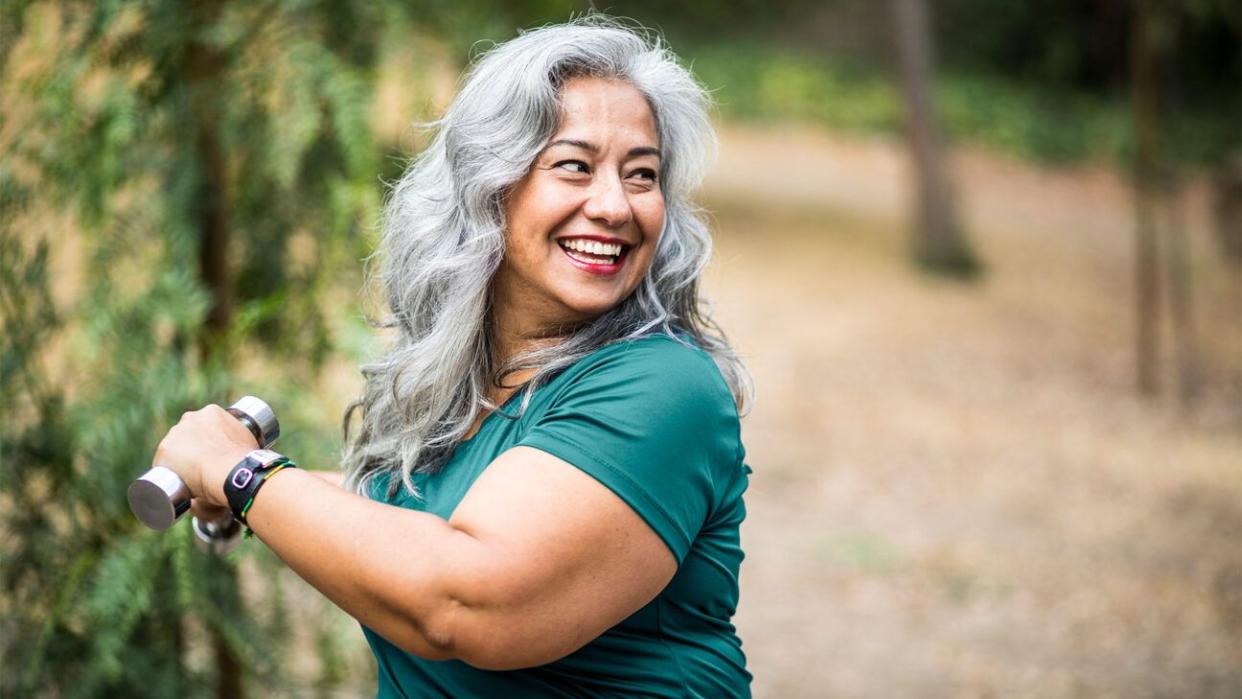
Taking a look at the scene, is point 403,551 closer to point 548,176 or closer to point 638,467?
point 638,467

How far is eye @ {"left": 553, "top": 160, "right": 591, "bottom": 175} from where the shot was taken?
171cm

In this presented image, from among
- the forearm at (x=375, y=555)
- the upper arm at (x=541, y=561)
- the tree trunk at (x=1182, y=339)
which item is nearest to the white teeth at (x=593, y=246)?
the upper arm at (x=541, y=561)

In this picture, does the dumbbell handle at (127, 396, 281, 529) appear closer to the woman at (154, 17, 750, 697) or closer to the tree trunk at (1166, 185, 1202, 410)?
the woman at (154, 17, 750, 697)

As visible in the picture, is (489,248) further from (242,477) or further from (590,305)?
(242,477)

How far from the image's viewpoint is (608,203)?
1.68 metres

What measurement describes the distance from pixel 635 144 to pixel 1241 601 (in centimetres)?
657

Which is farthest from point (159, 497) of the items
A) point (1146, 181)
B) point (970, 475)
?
point (1146, 181)

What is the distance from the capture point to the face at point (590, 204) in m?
1.70

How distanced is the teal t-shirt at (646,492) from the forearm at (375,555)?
185 mm

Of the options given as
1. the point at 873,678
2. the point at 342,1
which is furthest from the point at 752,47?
the point at 342,1

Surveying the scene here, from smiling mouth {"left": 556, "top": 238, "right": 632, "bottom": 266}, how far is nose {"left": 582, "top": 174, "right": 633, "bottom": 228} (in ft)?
0.11

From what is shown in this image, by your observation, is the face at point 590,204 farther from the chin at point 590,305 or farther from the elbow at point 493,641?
the elbow at point 493,641

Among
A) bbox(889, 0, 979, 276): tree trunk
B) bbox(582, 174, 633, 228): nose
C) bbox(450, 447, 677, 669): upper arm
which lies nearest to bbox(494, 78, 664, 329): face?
bbox(582, 174, 633, 228): nose

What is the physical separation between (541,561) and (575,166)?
0.60 metres
